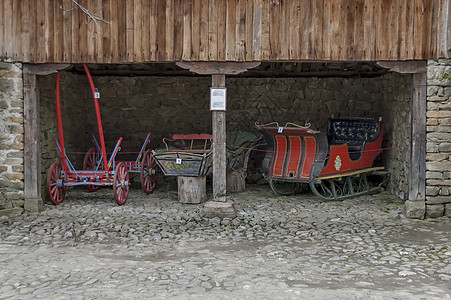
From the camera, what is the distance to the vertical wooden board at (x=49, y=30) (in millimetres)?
7312

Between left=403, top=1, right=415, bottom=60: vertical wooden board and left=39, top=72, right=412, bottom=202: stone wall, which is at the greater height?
left=403, top=1, right=415, bottom=60: vertical wooden board

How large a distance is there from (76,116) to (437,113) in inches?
273

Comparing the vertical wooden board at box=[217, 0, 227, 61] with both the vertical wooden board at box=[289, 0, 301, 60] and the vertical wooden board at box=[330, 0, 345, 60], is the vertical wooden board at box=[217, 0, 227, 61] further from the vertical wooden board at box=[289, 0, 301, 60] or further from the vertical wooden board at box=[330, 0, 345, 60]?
the vertical wooden board at box=[330, 0, 345, 60]

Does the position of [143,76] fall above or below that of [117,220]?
above

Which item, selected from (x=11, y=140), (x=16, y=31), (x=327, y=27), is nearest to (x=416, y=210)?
(x=327, y=27)

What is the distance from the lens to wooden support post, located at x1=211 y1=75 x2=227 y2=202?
23.9 ft

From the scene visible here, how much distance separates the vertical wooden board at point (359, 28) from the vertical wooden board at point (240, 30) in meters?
1.63

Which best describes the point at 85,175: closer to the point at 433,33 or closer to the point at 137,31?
the point at 137,31

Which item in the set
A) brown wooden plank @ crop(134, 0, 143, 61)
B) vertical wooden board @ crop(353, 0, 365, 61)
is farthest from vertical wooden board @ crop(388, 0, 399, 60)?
brown wooden plank @ crop(134, 0, 143, 61)

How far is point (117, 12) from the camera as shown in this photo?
285 inches

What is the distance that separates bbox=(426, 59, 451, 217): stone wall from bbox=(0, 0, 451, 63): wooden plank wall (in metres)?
0.33

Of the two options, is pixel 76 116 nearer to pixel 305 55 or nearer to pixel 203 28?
pixel 203 28

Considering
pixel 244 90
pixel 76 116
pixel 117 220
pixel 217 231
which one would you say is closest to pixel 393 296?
pixel 217 231

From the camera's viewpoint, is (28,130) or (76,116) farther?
(76,116)
